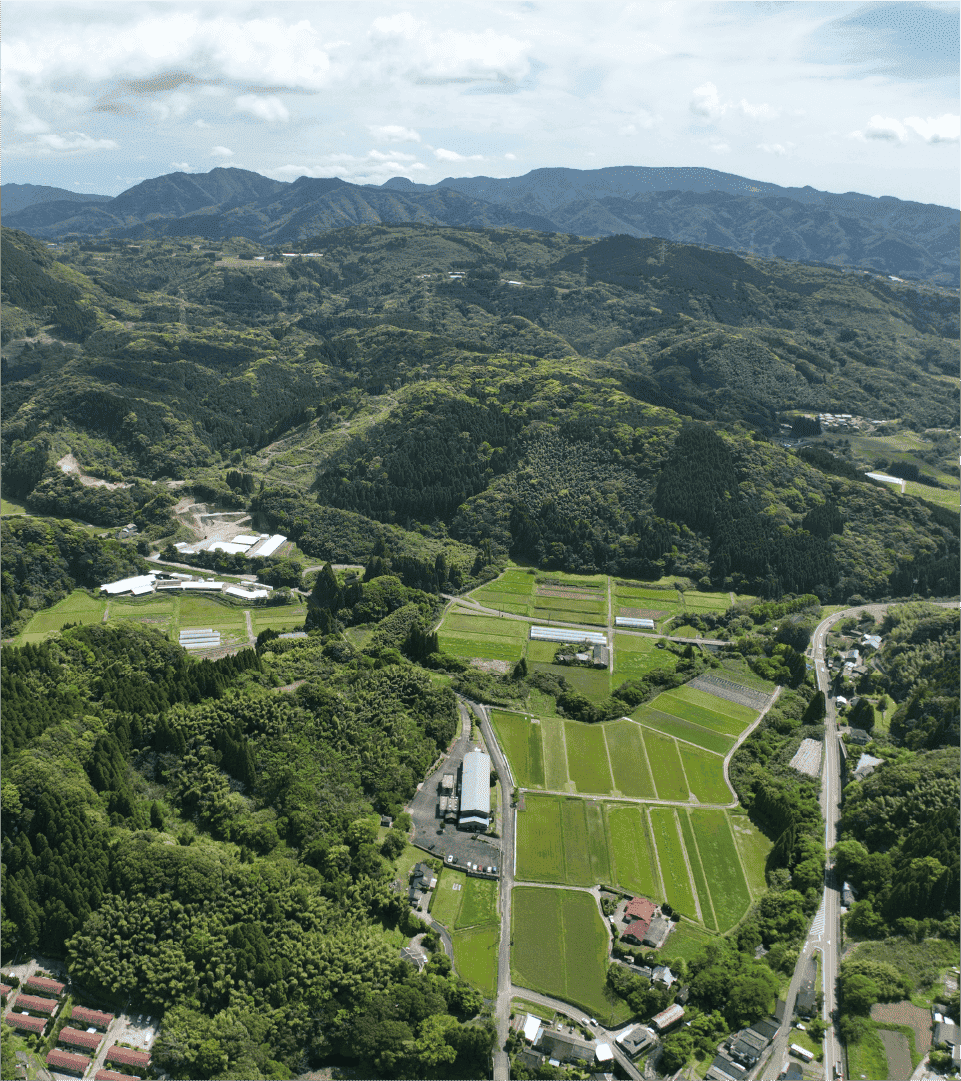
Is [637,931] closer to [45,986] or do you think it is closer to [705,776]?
[705,776]

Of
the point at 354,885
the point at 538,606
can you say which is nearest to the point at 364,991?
the point at 354,885

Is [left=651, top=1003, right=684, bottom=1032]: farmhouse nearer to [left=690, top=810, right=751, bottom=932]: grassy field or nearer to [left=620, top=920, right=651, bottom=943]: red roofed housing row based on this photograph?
[left=620, top=920, right=651, bottom=943]: red roofed housing row

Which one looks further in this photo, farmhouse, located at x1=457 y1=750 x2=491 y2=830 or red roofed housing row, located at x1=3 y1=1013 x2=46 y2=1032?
farmhouse, located at x1=457 y1=750 x2=491 y2=830

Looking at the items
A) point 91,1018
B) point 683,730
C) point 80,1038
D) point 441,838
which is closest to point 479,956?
point 441,838

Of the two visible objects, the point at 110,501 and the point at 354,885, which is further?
the point at 110,501

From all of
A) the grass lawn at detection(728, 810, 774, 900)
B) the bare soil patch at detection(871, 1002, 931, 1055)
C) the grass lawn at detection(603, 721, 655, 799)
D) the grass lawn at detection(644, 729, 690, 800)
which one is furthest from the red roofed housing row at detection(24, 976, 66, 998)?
the bare soil patch at detection(871, 1002, 931, 1055)

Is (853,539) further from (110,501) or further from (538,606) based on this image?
(110,501)
